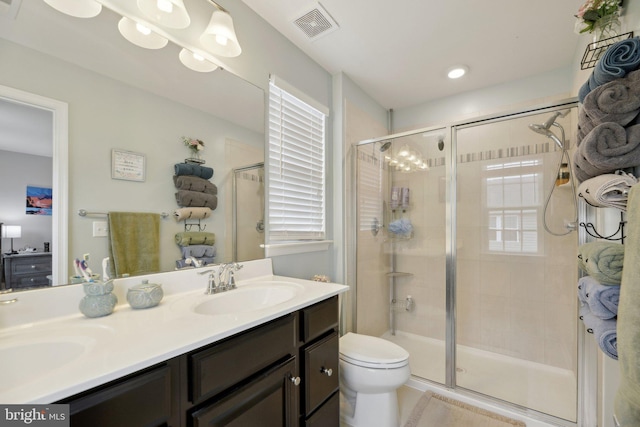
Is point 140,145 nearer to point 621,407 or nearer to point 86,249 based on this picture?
point 86,249

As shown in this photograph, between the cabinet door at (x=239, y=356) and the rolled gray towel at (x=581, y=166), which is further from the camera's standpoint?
the rolled gray towel at (x=581, y=166)

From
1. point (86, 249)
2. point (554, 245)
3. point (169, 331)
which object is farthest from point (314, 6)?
point (554, 245)

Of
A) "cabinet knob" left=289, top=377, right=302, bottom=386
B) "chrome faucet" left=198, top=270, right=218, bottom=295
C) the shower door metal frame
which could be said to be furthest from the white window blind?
"cabinet knob" left=289, top=377, right=302, bottom=386

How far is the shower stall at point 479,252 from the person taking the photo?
6.43ft

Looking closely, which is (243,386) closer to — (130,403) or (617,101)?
(130,403)

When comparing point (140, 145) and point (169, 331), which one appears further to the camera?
point (140, 145)

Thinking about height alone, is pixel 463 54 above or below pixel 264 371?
above

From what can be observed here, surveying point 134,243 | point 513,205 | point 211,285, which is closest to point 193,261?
point 211,285

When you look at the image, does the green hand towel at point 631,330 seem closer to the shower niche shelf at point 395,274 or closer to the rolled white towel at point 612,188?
the rolled white towel at point 612,188

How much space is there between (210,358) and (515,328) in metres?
2.47

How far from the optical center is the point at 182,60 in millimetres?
1298

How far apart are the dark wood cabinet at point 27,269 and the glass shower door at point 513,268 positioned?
2.35 metres

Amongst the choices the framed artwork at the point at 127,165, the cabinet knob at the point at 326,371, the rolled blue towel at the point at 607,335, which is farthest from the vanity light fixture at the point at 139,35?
the rolled blue towel at the point at 607,335

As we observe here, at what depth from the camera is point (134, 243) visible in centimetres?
112
